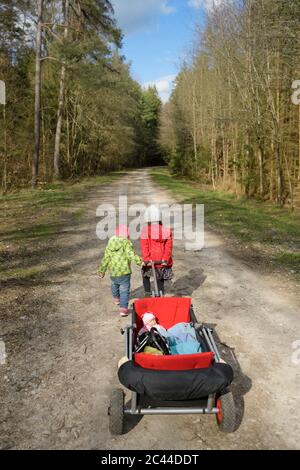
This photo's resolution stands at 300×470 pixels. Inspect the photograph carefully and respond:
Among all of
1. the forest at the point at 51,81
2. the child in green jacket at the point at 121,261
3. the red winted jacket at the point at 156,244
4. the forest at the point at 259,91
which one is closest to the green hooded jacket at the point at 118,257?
the child in green jacket at the point at 121,261

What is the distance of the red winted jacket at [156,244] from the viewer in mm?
7016

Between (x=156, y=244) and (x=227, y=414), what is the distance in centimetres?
350

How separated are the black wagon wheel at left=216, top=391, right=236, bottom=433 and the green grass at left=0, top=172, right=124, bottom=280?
5.82 m

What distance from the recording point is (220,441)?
12.9 ft

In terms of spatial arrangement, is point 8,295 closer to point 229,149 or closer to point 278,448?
point 278,448

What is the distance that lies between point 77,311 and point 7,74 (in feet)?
69.7

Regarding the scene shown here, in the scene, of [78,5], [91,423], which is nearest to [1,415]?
[91,423]

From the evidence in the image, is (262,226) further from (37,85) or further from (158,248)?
(37,85)

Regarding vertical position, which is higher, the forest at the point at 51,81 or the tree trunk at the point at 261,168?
the forest at the point at 51,81

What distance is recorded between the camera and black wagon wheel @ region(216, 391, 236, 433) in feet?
13.0

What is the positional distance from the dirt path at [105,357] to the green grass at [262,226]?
1.70m

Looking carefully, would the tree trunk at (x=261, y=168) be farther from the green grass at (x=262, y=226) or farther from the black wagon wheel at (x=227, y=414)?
A: the black wagon wheel at (x=227, y=414)

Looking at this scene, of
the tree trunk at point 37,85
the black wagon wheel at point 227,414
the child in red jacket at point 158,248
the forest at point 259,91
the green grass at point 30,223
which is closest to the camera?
the black wagon wheel at point 227,414

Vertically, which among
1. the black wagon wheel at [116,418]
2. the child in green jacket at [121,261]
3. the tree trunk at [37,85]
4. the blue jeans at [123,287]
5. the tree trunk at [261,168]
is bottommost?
the black wagon wheel at [116,418]
